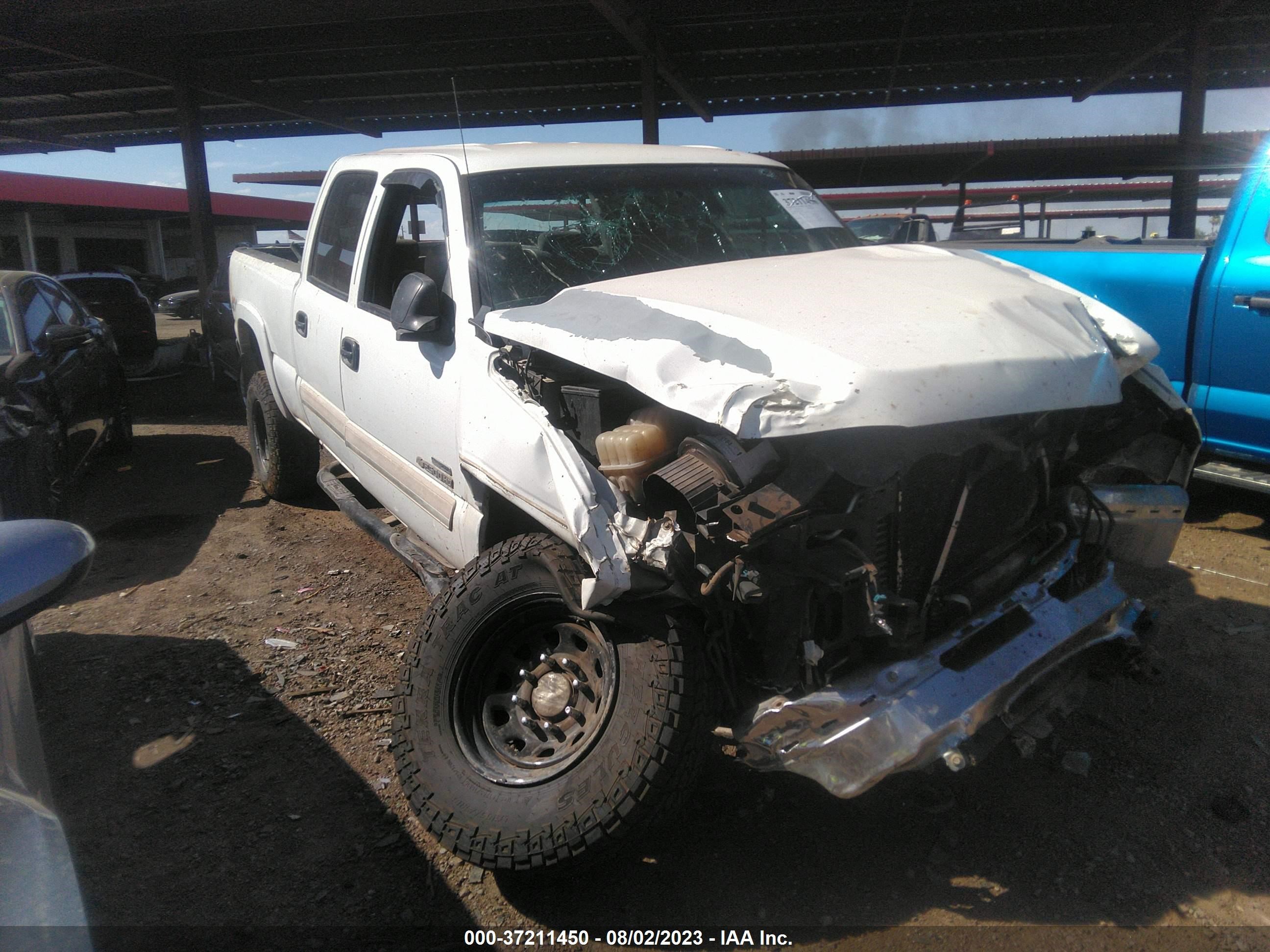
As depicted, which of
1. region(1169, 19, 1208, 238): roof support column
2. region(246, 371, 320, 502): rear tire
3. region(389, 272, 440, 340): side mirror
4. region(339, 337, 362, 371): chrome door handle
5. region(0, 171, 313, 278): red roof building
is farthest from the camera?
region(0, 171, 313, 278): red roof building

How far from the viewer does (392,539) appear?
12.1 ft

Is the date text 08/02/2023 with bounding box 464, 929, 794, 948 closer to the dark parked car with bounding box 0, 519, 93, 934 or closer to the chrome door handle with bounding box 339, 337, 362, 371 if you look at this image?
the dark parked car with bounding box 0, 519, 93, 934

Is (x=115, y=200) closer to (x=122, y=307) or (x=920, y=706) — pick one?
(x=122, y=307)

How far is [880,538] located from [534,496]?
0.98 m

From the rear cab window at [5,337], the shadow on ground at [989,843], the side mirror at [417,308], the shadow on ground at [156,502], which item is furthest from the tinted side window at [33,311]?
the shadow on ground at [989,843]

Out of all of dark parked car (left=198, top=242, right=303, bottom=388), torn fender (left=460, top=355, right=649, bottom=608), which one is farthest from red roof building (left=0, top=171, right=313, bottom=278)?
torn fender (left=460, top=355, right=649, bottom=608)

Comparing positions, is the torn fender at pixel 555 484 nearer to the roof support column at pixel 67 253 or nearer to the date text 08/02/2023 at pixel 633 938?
the date text 08/02/2023 at pixel 633 938

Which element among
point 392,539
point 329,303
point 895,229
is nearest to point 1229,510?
point 392,539

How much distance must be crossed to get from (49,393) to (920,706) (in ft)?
17.9

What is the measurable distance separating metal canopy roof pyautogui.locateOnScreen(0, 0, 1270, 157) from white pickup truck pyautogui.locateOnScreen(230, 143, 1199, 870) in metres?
6.87

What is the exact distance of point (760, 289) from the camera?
2.67 m

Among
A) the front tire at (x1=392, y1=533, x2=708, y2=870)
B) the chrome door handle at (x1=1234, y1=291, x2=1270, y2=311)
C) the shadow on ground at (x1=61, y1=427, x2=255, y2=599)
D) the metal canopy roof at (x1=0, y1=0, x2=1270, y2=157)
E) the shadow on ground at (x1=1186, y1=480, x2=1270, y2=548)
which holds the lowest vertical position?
the shadow on ground at (x1=61, y1=427, x2=255, y2=599)

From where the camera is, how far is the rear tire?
5.51 metres

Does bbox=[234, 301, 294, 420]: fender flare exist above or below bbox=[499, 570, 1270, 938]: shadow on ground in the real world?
above
